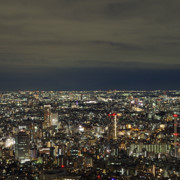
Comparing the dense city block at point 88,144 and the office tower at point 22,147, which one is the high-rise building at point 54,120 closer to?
the dense city block at point 88,144

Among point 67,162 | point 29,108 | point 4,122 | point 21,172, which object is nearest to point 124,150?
point 67,162

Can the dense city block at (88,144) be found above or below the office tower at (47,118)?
below

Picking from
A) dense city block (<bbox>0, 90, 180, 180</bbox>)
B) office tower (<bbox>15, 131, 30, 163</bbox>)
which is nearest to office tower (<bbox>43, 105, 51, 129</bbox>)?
dense city block (<bbox>0, 90, 180, 180</bbox>)

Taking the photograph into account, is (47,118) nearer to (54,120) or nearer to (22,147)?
(54,120)

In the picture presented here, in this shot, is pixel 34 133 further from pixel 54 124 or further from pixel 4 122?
pixel 4 122

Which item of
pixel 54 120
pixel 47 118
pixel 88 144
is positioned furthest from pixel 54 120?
pixel 88 144

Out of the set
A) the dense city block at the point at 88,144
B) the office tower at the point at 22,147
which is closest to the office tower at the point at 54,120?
the dense city block at the point at 88,144

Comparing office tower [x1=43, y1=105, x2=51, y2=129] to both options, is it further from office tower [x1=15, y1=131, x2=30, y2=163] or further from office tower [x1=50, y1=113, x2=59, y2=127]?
office tower [x1=15, y1=131, x2=30, y2=163]

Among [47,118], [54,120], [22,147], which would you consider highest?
[47,118]
